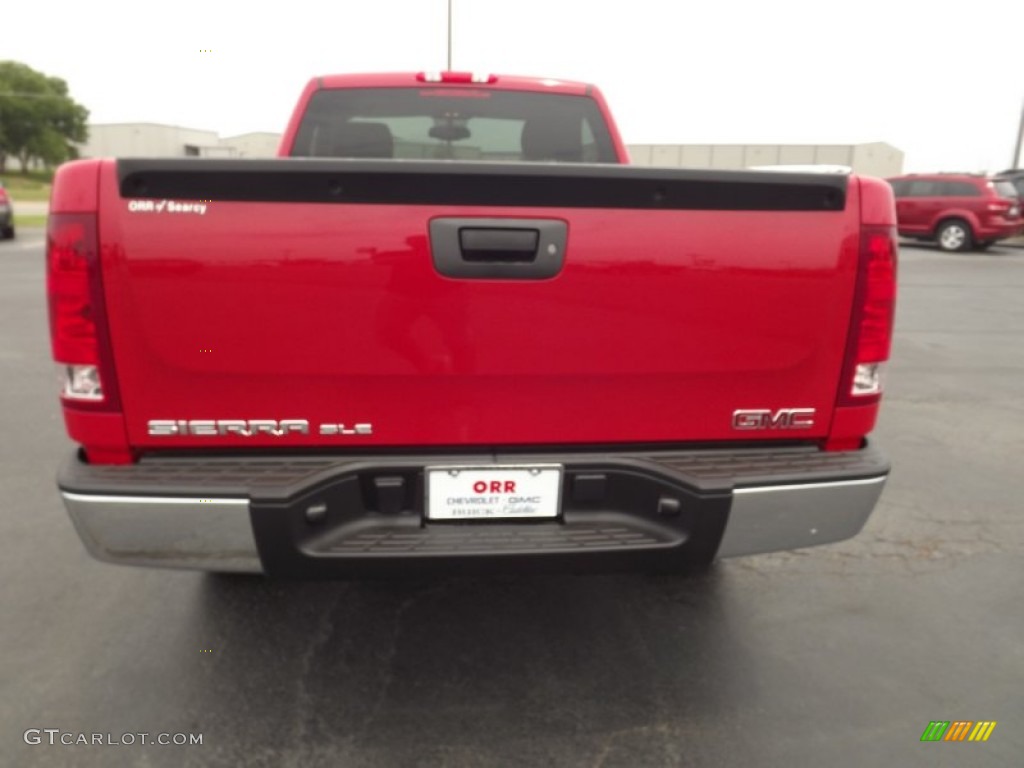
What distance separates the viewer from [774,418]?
2.28 meters

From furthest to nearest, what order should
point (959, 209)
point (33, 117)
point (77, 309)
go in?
point (33, 117) → point (959, 209) → point (77, 309)

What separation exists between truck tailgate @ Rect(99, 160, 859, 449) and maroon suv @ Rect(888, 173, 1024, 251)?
61.6ft

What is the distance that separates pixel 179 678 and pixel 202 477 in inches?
34.5

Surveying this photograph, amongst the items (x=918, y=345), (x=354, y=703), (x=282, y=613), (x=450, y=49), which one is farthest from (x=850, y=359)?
(x=450, y=49)

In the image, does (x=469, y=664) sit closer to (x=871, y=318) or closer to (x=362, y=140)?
(x=871, y=318)

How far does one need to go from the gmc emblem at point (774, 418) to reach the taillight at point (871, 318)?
4.7 inches

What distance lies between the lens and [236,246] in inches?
77.4

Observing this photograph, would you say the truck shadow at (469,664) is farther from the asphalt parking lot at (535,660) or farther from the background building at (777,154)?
the background building at (777,154)

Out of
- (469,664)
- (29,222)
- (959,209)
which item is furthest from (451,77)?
(29,222)

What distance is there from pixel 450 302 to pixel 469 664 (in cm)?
129

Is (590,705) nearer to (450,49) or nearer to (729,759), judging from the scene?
(729,759)

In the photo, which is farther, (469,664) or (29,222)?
(29,222)

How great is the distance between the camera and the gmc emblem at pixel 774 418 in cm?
226

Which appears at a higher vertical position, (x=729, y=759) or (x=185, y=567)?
(x=185, y=567)
